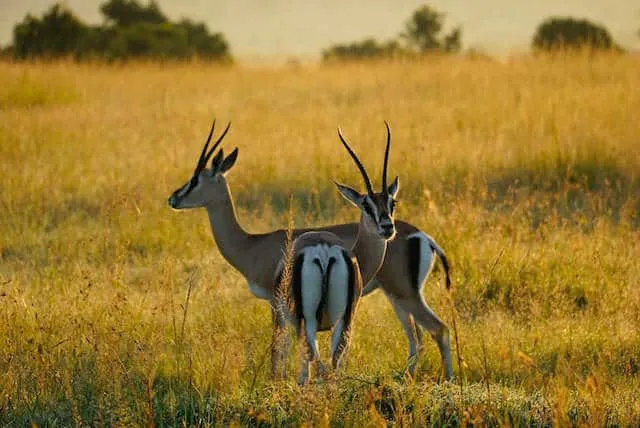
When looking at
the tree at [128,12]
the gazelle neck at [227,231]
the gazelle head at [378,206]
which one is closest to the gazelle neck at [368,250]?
the gazelle head at [378,206]

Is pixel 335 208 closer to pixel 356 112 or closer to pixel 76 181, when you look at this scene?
pixel 76 181

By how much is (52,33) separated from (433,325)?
2043cm

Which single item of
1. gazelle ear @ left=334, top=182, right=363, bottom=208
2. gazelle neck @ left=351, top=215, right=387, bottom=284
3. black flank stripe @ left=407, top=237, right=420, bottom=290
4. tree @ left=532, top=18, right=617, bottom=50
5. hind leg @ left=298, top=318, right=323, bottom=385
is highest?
tree @ left=532, top=18, right=617, bottom=50

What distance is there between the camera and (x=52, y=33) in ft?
79.8

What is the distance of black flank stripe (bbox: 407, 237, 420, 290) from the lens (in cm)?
541

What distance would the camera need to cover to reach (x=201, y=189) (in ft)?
19.1

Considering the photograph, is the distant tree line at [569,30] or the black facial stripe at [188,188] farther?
the distant tree line at [569,30]

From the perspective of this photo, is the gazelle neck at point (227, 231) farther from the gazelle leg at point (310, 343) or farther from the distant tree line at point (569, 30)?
the distant tree line at point (569, 30)

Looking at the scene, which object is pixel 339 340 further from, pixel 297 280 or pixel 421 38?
pixel 421 38

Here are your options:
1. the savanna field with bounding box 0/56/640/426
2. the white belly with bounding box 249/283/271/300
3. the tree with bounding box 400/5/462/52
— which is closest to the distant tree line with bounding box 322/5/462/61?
the tree with bounding box 400/5/462/52

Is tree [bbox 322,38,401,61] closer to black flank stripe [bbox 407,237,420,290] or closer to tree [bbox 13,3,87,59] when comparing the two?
tree [bbox 13,3,87,59]

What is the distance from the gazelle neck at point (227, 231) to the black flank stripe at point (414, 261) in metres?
0.79

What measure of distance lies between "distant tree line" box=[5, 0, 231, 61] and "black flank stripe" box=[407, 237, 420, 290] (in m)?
18.1

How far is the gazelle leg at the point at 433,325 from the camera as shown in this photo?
5371mm
